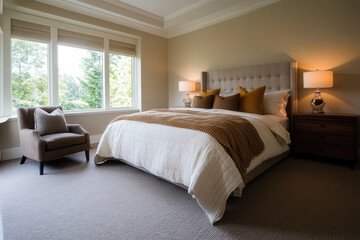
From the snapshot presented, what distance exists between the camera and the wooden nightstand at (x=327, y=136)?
2.73 metres

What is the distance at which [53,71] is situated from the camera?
3875 mm

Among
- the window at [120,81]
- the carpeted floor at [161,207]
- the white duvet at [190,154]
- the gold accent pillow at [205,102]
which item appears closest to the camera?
the carpeted floor at [161,207]

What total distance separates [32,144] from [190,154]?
7.26ft

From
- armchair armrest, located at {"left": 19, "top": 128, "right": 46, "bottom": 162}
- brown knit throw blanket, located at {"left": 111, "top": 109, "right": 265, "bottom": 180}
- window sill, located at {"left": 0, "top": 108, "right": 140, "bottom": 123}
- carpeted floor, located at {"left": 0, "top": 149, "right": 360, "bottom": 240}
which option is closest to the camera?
carpeted floor, located at {"left": 0, "top": 149, "right": 360, "bottom": 240}

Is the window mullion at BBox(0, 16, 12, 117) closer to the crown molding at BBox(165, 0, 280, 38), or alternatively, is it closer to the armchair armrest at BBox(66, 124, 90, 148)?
the armchair armrest at BBox(66, 124, 90, 148)

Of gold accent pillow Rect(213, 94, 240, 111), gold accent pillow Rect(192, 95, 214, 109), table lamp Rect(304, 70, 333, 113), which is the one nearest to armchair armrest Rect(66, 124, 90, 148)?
gold accent pillow Rect(192, 95, 214, 109)

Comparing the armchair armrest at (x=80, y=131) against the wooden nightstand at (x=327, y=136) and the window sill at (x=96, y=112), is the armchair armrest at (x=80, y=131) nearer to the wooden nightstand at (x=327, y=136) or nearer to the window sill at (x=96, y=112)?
the window sill at (x=96, y=112)

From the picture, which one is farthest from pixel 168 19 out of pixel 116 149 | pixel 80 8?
pixel 116 149

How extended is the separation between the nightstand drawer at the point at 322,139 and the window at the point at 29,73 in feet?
14.5

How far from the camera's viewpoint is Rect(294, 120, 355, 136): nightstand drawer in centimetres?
274

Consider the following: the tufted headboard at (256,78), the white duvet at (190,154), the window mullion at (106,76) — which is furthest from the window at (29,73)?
the tufted headboard at (256,78)

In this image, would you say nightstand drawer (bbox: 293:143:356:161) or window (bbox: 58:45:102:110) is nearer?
nightstand drawer (bbox: 293:143:356:161)

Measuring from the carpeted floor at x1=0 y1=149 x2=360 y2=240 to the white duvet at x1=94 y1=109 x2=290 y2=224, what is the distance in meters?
0.19

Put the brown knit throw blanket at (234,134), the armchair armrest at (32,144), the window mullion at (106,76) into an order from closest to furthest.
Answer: the brown knit throw blanket at (234,134) → the armchair armrest at (32,144) → the window mullion at (106,76)
